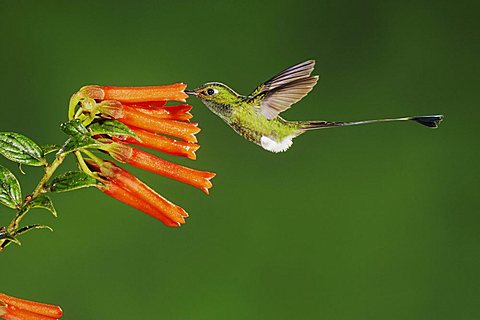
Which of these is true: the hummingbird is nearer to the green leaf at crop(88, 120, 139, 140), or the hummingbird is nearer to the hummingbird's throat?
the hummingbird's throat

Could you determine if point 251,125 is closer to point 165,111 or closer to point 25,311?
point 165,111

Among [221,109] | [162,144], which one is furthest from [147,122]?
[221,109]

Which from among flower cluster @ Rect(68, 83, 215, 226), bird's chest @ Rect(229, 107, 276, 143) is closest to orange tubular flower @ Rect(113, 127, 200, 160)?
flower cluster @ Rect(68, 83, 215, 226)

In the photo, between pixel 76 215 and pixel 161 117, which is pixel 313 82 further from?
pixel 76 215

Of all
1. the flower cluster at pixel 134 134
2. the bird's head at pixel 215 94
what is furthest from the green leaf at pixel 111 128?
the bird's head at pixel 215 94

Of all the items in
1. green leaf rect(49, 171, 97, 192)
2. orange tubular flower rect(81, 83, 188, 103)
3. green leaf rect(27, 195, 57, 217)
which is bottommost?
green leaf rect(27, 195, 57, 217)
